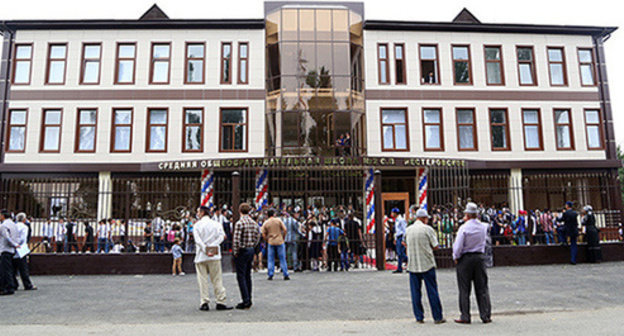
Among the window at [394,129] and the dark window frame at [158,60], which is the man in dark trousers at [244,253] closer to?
the window at [394,129]

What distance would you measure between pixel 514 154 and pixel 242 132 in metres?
14.2

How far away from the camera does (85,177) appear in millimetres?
23359

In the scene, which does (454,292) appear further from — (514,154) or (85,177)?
(85,177)

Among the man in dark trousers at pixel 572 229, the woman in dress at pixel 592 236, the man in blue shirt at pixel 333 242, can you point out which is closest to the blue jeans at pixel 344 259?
the man in blue shirt at pixel 333 242

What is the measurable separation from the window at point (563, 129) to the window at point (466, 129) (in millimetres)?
4583

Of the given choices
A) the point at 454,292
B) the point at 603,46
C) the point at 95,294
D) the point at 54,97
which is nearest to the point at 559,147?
the point at 603,46

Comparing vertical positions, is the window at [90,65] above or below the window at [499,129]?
above

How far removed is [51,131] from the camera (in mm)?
23688

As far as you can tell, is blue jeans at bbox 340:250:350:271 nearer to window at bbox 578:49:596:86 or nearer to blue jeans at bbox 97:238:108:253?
blue jeans at bbox 97:238:108:253

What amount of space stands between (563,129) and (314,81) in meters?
13.8

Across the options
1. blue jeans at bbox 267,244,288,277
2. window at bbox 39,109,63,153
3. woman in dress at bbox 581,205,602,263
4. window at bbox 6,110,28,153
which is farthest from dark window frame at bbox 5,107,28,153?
woman in dress at bbox 581,205,602,263

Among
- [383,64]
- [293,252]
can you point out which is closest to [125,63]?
[383,64]

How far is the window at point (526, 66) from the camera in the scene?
25.4 m

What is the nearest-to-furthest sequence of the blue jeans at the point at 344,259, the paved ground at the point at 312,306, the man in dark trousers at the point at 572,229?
the paved ground at the point at 312,306, the blue jeans at the point at 344,259, the man in dark trousers at the point at 572,229
